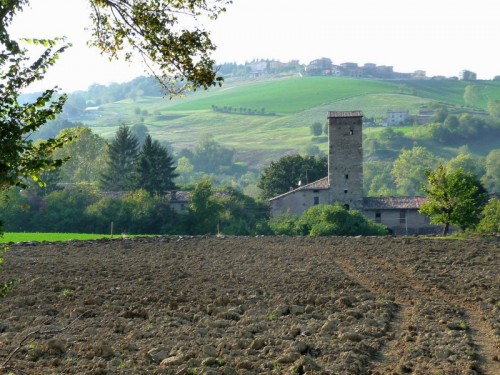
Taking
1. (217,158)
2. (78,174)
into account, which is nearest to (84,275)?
(78,174)

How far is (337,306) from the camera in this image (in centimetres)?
2619

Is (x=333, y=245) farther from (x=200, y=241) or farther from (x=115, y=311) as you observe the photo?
(x=115, y=311)

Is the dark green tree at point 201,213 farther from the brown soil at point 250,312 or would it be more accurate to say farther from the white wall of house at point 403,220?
the brown soil at point 250,312

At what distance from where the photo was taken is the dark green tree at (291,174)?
9888 centimetres

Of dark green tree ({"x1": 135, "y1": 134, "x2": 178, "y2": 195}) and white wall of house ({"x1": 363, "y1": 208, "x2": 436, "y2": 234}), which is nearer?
white wall of house ({"x1": 363, "y1": 208, "x2": 436, "y2": 234})

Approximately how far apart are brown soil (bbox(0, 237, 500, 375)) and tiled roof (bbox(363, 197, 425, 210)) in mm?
34871

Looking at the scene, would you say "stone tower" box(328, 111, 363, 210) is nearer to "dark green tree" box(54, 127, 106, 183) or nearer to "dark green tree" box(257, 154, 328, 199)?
"dark green tree" box(257, 154, 328, 199)

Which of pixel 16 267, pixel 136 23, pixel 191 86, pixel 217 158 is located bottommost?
pixel 217 158

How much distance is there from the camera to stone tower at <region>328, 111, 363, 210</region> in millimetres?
79750

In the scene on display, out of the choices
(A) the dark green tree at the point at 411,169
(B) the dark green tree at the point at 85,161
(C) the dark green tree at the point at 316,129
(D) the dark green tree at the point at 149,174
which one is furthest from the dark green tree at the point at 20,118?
(C) the dark green tree at the point at 316,129

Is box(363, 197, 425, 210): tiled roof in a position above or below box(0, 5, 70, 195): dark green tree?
below

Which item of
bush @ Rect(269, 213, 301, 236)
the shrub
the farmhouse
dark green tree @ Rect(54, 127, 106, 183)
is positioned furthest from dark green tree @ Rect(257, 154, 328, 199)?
dark green tree @ Rect(54, 127, 106, 183)

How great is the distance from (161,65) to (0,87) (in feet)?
10.3

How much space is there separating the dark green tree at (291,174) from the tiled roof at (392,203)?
18.0m
